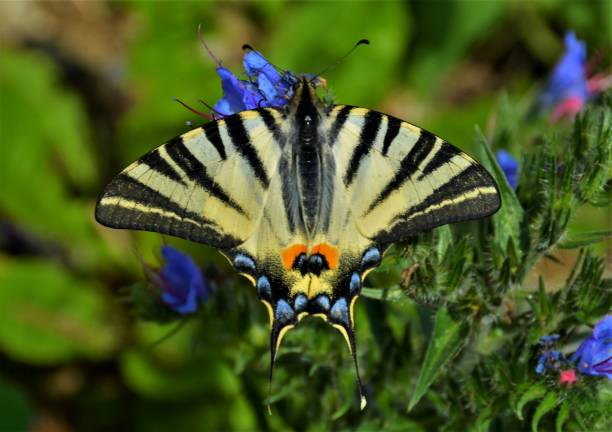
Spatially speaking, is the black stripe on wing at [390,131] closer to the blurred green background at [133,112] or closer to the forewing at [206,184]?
the forewing at [206,184]

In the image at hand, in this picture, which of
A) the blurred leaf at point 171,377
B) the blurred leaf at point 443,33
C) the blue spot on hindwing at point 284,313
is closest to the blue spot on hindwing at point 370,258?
the blue spot on hindwing at point 284,313

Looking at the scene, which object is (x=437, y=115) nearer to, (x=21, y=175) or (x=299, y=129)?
(x=21, y=175)

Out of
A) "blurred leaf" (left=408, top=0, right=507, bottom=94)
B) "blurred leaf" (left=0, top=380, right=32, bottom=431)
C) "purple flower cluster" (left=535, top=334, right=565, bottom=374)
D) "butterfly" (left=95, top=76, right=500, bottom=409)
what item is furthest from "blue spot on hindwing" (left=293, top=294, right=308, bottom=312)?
"blurred leaf" (left=408, top=0, right=507, bottom=94)

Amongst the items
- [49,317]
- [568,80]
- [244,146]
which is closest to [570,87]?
[568,80]

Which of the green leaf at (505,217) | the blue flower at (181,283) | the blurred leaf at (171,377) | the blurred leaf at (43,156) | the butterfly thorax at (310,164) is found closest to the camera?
the butterfly thorax at (310,164)

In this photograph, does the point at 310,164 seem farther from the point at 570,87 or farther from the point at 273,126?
the point at 570,87

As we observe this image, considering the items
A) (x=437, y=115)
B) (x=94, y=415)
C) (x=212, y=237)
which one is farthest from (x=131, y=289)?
(x=437, y=115)
